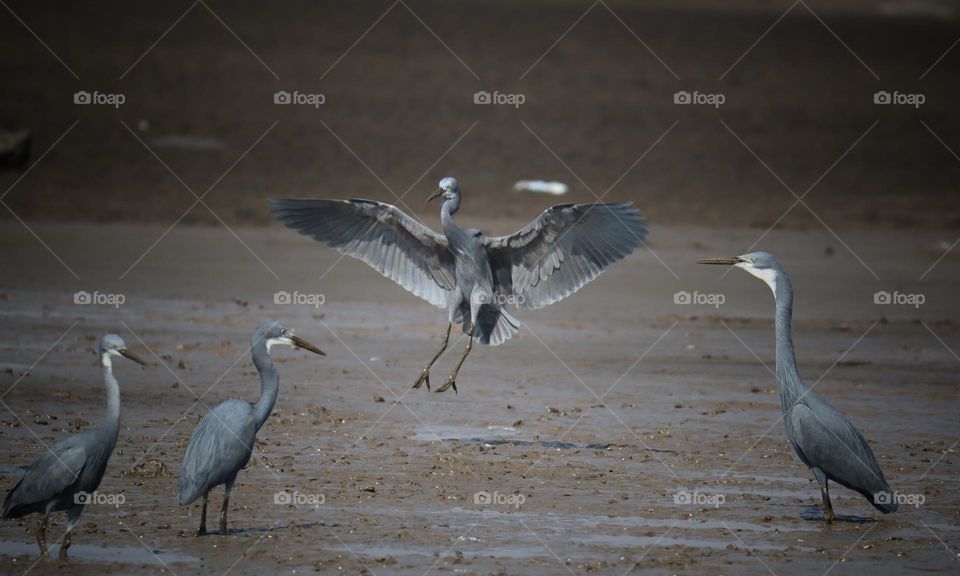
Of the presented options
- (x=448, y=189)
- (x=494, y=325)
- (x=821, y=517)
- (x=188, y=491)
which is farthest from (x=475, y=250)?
(x=188, y=491)

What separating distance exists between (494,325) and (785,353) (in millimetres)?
4033

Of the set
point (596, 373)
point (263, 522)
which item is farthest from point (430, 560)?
point (596, 373)

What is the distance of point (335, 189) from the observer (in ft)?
84.0

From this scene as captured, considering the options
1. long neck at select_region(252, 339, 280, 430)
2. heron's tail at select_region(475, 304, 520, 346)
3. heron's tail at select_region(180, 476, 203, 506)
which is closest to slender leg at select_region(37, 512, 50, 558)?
heron's tail at select_region(180, 476, 203, 506)

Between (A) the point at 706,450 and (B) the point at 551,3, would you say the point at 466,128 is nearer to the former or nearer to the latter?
(B) the point at 551,3

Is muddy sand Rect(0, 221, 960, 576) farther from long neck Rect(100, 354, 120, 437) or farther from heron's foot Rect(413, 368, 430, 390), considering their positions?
long neck Rect(100, 354, 120, 437)

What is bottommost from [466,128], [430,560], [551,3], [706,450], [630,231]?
[430,560]

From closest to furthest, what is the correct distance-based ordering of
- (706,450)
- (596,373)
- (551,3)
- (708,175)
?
(706,450) → (596,373) → (708,175) → (551,3)

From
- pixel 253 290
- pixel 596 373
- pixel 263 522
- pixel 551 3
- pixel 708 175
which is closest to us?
pixel 263 522

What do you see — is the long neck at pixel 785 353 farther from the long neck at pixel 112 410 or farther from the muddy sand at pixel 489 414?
the long neck at pixel 112 410

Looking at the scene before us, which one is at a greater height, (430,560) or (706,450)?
(706,450)

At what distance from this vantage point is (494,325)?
13.2m

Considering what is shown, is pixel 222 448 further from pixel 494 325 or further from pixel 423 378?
pixel 494 325

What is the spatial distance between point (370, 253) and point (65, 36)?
2170 centimetres
